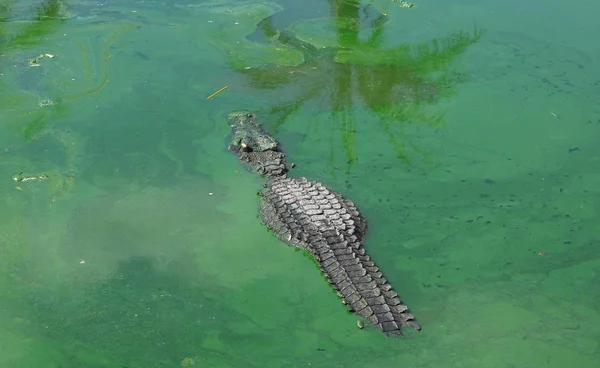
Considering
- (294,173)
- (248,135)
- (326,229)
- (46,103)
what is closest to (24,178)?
(46,103)

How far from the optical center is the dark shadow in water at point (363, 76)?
635cm

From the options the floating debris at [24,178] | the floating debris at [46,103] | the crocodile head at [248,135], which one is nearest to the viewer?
the floating debris at [24,178]

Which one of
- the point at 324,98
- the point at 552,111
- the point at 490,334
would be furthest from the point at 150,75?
the point at 490,334

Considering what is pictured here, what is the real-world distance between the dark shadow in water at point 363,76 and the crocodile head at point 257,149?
33cm

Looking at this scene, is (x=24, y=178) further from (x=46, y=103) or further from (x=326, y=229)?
(x=326, y=229)

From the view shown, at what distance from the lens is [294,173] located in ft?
18.6

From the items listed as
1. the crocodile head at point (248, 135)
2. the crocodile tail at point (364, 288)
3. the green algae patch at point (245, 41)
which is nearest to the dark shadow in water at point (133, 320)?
the crocodile tail at point (364, 288)

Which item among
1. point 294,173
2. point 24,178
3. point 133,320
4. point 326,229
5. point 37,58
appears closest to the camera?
point 133,320

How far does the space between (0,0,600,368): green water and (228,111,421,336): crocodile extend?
97mm

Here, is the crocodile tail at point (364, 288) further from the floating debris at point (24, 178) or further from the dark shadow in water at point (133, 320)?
the floating debris at point (24, 178)

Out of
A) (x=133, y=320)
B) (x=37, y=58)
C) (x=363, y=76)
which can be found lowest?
(x=133, y=320)

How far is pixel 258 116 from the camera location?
252 inches

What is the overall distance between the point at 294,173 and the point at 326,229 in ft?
3.13

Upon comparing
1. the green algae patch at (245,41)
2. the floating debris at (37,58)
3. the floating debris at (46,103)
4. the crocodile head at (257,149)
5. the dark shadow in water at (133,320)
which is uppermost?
the green algae patch at (245,41)
